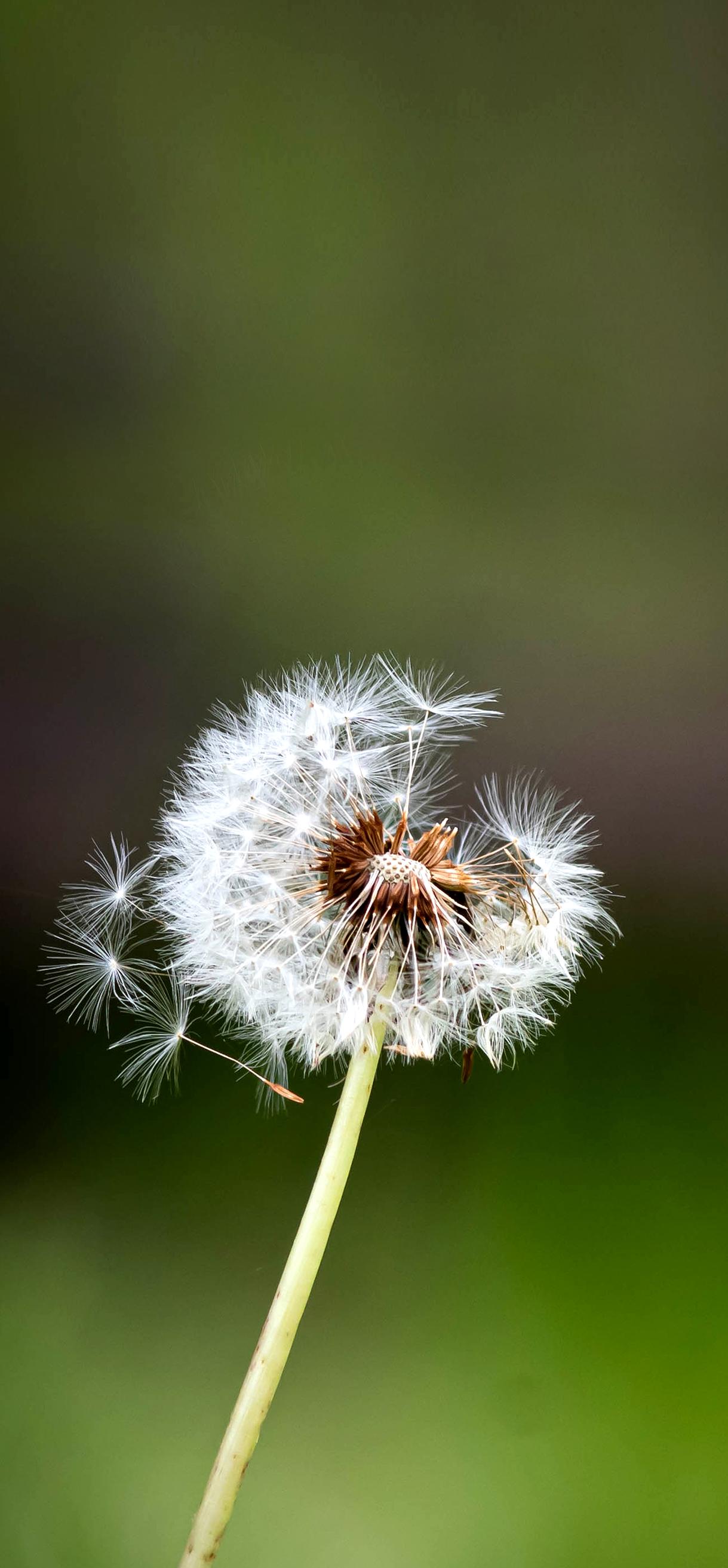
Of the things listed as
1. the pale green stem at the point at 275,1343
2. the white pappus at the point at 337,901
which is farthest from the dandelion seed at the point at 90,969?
the pale green stem at the point at 275,1343

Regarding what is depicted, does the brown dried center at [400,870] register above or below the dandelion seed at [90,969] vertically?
above

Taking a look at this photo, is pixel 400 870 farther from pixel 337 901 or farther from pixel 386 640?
pixel 386 640

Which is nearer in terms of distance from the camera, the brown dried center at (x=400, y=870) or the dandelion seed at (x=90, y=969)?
the brown dried center at (x=400, y=870)

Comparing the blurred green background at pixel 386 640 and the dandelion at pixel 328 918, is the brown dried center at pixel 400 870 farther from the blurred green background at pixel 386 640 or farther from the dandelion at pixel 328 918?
the blurred green background at pixel 386 640

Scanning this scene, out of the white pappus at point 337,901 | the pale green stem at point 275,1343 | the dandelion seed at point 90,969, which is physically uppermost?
the white pappus at point 337,901

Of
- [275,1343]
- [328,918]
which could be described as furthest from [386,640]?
[275,1343]

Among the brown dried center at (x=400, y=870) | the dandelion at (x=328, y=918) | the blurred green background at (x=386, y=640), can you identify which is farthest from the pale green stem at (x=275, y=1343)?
the blurred green background at (x=386, y=640)
